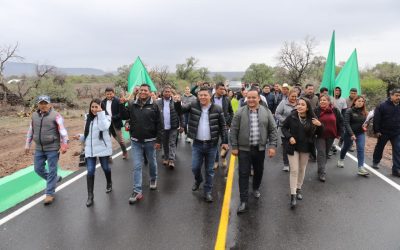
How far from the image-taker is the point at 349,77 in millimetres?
10008

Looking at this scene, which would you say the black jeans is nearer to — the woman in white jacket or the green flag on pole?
the woman in white jacket

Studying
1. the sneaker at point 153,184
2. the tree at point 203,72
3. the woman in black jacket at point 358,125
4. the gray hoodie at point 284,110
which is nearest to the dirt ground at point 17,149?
the sneaker at point 153,184

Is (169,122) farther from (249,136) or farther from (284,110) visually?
(249,136)

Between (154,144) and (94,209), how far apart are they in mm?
1502

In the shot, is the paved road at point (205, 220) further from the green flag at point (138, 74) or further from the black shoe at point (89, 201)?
the green flag at point (138, 74)

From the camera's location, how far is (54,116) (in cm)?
570

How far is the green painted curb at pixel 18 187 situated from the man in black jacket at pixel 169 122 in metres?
2.79

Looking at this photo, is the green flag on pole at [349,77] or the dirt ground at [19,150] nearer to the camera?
the dirt ground at [19,150]

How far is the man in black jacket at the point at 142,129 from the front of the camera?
5.76 metres

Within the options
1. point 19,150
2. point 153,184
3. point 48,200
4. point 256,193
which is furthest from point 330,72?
point 19,150

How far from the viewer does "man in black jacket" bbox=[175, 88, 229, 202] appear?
18.3 feet

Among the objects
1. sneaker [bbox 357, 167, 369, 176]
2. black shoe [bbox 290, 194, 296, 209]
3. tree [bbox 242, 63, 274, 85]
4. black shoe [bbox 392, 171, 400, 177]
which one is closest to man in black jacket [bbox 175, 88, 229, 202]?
black shoe [bbox 290, 194, 296, 209]

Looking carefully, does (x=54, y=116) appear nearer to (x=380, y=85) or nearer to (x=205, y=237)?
(x=205, y=237)

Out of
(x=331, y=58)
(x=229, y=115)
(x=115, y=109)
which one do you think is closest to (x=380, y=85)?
(x=331, y=58)
